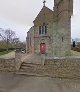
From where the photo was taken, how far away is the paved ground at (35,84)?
13.1m

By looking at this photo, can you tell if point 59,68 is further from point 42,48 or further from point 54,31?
point 42,48

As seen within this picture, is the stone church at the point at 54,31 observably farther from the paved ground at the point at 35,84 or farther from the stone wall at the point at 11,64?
the paved ground at the point at 35,84

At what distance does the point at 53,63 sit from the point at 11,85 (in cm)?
540

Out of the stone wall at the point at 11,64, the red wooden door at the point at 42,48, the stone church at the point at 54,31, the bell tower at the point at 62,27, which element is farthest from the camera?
the red wooden door at the point at 42,48

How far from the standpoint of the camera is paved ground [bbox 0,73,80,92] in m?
13.1

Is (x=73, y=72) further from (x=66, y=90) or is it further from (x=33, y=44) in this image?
(x=33, y=44)

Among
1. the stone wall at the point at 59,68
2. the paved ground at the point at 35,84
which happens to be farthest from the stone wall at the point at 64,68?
the paved ground at the point at 35,84

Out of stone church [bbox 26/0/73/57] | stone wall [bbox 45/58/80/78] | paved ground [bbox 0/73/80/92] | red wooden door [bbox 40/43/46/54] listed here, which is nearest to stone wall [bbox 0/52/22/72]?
paved ground [bbox 0/73/80/92]

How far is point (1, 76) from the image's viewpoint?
1661cm

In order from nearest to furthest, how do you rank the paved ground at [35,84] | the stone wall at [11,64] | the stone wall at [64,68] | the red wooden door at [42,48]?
the paved ground at [35,84], the stone wall at [64,68], the stone wall at [11,64], the red wooden door at [42,48]

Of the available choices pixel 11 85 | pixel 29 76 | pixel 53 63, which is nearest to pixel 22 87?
pixel 11 85

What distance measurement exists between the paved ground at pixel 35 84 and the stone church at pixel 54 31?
11.6 m

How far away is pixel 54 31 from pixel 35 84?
1554 centimetres

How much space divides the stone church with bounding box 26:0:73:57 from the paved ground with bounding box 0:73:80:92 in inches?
456
